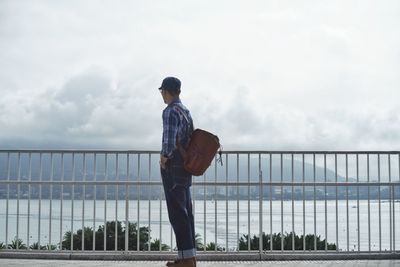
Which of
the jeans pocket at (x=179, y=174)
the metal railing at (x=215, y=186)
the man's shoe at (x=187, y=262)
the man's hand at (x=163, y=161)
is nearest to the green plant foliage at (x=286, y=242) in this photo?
the metal railing at (x=215, y=186)

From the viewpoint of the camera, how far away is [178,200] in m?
6.57

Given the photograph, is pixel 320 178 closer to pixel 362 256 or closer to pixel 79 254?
pixel 362 256

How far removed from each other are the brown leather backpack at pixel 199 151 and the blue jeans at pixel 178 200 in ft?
0.26

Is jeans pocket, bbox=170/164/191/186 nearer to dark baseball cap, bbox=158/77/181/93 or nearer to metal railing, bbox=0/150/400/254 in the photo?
dark baseball cap, bbox=158/77/181/93

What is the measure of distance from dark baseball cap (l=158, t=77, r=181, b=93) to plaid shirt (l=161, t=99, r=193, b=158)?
128 mm

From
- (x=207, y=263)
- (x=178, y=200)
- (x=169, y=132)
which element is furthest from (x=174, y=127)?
(x=207, y=263)

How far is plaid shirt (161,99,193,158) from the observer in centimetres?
646

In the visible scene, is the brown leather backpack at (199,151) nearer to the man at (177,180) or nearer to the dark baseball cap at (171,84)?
the man at (177,180)

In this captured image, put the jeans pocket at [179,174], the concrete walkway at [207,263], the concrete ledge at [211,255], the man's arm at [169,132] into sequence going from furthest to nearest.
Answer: the concrete ledge at [211,255], the concrete walkway at [207,263], the jeans pocket at [179,174], the man's arm at [169,132]

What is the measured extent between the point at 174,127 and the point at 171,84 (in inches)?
21.0

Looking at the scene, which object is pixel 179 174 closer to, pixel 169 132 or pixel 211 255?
pixel 169 132

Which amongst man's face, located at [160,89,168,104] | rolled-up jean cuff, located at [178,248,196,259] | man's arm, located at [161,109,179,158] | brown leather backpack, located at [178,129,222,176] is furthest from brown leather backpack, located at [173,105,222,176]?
rolled-up jean cuff, located at [178,248,196,259]

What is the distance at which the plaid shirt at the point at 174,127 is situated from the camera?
21.2ft

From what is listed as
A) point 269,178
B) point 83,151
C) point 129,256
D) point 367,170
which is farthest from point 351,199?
point 83,151
